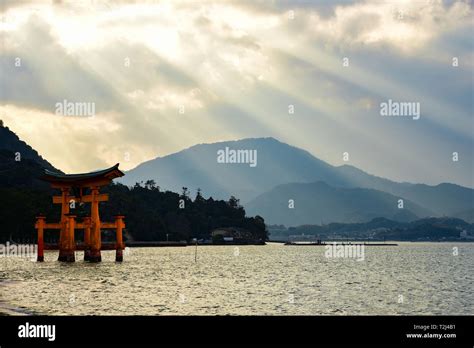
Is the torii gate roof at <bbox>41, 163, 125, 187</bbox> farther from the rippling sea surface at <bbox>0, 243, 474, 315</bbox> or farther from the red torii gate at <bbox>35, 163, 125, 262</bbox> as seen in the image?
the rippling sea surface at <bbox>0, 243, 474, 315</bbox>

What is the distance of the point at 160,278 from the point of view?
7662 centimetres

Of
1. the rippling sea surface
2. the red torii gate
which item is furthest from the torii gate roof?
the rippling sea surface

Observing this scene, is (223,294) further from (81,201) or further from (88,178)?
(81,201)

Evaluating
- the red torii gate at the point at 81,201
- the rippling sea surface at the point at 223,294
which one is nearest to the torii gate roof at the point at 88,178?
the red torii gate at the point at 81,201

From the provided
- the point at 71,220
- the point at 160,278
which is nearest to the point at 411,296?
the point at 160,278

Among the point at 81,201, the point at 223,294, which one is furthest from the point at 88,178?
the point at 223,294

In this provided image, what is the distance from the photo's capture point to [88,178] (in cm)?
9369

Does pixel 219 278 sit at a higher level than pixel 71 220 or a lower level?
lower

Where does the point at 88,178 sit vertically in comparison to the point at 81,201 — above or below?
above

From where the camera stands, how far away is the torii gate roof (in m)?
91.6

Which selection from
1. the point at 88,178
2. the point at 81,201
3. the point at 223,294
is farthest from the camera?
the point at 81,201

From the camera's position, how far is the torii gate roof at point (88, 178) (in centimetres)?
9156

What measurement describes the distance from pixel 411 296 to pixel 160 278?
93.1ft
